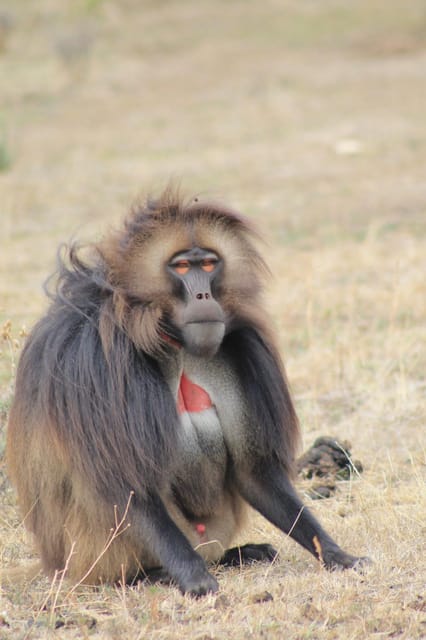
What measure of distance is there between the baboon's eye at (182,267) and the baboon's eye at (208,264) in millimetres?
54

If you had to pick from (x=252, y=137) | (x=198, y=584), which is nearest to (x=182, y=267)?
(x=198, y=584)

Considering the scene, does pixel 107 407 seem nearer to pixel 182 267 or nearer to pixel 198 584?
pixel 182 267

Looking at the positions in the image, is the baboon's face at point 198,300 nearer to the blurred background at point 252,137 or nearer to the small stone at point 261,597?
the blurred background at point 252,137

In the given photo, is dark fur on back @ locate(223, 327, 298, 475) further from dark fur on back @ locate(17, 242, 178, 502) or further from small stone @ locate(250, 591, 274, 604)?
small stone @ locate(250, 591, 274, 604)

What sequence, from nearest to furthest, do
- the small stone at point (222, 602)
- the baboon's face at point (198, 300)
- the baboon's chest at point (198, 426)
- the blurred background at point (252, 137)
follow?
1. the small stone at point (222, 602)
2. the baboon's face at point (198, 300)
3. the baboon's chest at point (198, 426)
4. the blurred background at point (252, 137)

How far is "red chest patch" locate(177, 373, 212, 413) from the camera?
414cm

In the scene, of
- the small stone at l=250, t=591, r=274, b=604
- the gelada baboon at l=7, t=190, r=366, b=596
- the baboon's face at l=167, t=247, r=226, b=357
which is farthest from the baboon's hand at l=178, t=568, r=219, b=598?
the baboon's face at l=167, t=247, r=226, b=357

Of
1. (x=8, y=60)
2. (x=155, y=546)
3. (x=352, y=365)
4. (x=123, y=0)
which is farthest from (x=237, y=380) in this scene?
(x=123, y=0)

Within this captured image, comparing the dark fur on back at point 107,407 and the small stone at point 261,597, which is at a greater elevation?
the dark fur on back at point 107,407

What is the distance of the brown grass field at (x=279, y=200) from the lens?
12.4 ft

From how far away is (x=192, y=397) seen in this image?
4168mm

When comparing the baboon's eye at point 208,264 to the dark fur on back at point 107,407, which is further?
the baboon's eye at point 208,264

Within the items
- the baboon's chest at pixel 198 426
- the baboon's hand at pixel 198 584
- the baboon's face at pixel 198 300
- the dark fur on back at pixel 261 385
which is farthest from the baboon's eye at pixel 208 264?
the baboon's hand at pixel 198 584

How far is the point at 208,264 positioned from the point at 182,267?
3.8 inches
